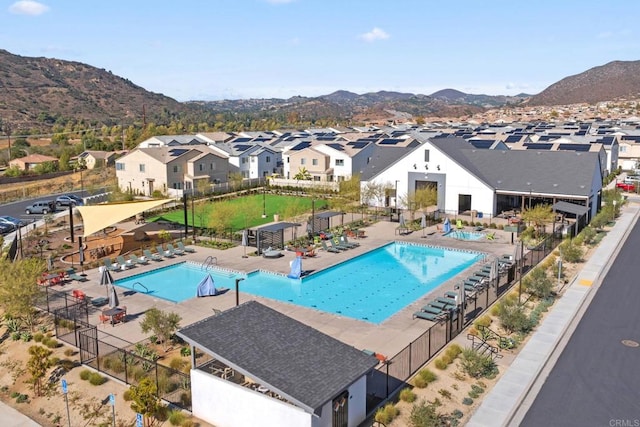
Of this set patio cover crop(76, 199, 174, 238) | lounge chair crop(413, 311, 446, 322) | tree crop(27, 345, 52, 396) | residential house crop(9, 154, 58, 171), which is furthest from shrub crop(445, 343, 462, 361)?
residential house crop(9, 154, 58, 171)

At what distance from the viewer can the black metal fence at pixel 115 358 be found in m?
19.2

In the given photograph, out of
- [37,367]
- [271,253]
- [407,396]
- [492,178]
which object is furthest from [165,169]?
[407,396]

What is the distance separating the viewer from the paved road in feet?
57.0

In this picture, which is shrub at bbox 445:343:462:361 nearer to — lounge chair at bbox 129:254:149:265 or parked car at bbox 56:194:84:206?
lounge chair at bbox 129:254:149:265

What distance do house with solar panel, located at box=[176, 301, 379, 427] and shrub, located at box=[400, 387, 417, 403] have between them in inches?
79.8

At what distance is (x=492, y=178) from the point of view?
53.2 metres

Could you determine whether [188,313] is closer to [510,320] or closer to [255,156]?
[510,320]

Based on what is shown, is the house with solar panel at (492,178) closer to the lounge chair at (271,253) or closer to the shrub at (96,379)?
the lounge chair at (271,253)

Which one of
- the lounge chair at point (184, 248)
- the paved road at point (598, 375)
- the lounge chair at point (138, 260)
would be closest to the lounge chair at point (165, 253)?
the lounge chair at point (184, 248)

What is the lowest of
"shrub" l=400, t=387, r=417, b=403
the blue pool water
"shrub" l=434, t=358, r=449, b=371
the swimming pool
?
the blue pool water

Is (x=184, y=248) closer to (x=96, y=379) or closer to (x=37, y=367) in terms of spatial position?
(x=37, y=367)

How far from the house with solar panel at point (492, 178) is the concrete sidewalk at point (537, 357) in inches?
614

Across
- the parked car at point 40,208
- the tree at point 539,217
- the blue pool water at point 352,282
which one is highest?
the tree at point 539,217

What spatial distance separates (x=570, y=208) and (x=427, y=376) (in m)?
31.7
